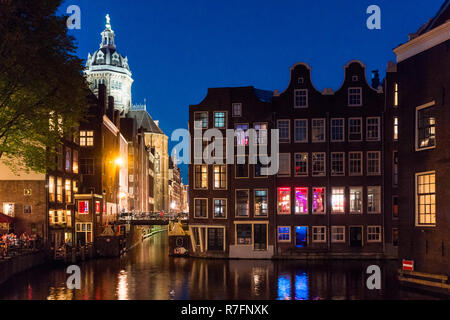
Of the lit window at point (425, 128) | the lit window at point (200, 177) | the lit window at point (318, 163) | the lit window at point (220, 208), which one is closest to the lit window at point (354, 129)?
the lit window at point (318, 163)

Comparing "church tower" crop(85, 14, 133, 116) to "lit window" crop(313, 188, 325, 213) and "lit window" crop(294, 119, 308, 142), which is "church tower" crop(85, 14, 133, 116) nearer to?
"lit window" crop(294, 119, 308, 142)

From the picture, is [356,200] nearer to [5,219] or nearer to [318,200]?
[318,200]

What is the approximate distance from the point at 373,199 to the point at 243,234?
14.0 meters

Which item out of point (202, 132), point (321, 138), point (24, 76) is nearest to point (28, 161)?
point (24, 76)

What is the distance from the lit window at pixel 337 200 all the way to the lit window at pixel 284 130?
7185 millimetres

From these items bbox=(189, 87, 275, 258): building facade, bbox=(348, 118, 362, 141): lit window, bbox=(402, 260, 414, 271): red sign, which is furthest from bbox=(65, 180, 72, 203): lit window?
bbox=(402, 260, 414, 271): red sign

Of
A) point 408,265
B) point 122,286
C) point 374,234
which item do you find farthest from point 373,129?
point 122,286

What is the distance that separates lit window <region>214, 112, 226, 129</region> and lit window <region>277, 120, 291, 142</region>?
587 cm

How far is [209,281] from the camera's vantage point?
32438 millimetres

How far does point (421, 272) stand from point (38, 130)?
25.4m

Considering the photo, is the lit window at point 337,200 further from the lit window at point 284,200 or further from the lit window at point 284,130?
the lit window at point 284,130

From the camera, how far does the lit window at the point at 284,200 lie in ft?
158

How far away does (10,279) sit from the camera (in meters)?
31.7

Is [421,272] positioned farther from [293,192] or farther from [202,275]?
[293,192]
